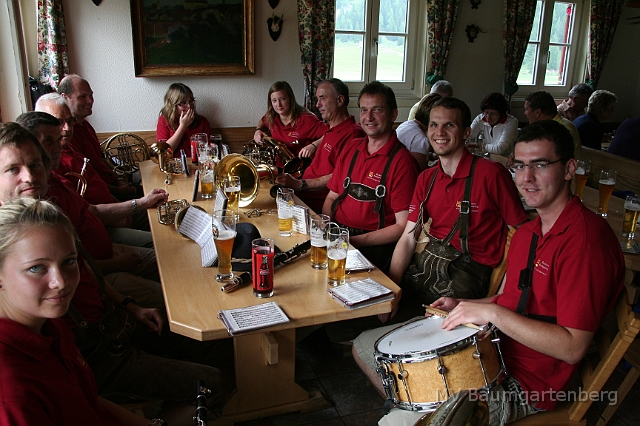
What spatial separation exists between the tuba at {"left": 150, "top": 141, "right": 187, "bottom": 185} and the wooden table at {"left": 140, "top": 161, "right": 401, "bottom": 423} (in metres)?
1.08

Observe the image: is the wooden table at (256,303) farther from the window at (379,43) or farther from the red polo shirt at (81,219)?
the window at (379,43)

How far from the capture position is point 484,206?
8.05 feet

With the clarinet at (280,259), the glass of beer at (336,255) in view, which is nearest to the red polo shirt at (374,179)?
the clarinet at (280,259)

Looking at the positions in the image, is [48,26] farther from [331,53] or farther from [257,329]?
[257,329]

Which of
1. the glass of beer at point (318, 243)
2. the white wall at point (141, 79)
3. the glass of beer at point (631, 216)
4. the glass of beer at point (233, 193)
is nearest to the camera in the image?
the glass of beer at point (318, 243)

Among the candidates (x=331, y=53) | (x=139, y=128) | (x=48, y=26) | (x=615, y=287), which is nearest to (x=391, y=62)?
(x=331, y=53)

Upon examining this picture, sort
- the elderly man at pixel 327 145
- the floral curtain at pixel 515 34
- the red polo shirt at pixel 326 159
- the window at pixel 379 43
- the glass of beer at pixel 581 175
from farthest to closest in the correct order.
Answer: the floral curtain at pixel 515 34
the window at pixel 379 43
the red polo shirt at pixel 326 159
the elderly man at pixel 327 145
the glass of beer at pixel 581 175

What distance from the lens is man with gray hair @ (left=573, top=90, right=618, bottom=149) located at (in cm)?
526

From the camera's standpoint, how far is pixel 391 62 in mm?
6586

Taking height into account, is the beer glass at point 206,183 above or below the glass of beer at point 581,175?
below

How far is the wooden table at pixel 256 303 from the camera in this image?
1.81m

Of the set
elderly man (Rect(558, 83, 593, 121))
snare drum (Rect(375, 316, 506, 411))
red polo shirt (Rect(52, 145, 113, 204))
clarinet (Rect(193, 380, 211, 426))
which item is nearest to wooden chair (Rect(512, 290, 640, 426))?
snare drum (Rect(375, 316, 506, 411))

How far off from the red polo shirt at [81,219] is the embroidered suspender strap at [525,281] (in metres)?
2.11

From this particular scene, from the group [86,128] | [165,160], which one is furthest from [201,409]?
[86,128]
